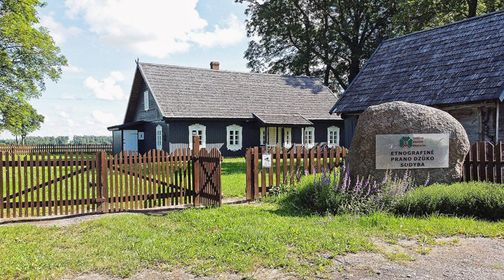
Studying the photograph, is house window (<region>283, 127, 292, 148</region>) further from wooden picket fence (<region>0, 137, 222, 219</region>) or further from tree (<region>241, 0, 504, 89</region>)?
wooden picket fence (<region>0, 137, 222, 219</region>)

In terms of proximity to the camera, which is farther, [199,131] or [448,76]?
[199,131]

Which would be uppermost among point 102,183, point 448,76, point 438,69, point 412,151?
point 438,69

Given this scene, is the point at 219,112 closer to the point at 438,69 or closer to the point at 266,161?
the point at 438,69

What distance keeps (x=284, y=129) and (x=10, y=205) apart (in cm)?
2352

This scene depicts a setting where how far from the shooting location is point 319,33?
4325 cm

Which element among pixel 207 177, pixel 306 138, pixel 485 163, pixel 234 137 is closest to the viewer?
pixel 485 163

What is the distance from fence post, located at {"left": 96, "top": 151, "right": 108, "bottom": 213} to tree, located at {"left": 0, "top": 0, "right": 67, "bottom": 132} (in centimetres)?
2119

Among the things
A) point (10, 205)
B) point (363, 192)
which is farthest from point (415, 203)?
point (10, 205)

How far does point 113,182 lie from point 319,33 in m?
37.2

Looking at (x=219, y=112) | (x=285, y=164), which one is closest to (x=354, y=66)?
(x=219, y=112)

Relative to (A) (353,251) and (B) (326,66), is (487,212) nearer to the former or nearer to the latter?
(A) (353,251)

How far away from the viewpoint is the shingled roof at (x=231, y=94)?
92.5ft

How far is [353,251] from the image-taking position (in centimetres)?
582

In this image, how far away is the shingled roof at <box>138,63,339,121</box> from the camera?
2819 centimetres
